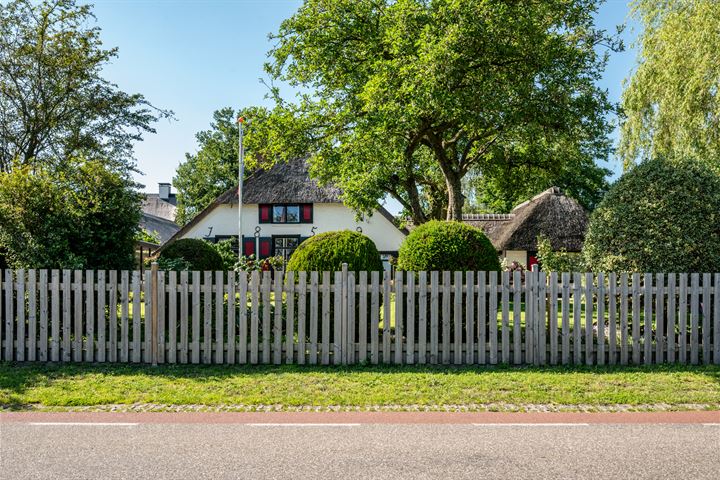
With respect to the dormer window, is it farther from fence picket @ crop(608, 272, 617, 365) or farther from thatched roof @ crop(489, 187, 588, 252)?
fence picket @ crop(608, 272, 617, 365)

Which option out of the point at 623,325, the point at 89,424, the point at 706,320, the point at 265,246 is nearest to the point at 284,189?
the point at 265,246

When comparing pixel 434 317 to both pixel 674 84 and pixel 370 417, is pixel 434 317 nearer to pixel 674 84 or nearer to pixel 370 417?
pixel 370 417

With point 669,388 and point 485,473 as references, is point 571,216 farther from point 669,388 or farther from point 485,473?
point 485,473

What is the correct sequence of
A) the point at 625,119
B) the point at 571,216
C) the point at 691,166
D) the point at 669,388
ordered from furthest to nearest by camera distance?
the point at 571,216
the point at 625,119
the point at 691,166
the point at 669,388

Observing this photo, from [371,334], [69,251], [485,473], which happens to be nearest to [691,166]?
[371,334]

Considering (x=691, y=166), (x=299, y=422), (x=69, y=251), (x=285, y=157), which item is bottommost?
(x=299, y=422)

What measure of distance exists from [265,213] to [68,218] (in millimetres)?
20199

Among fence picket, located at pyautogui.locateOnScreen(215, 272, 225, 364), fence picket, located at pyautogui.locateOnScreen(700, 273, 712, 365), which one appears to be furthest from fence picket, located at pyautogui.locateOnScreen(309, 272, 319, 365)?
fence picket, located at pyautogui.locateOnScreen(700, 273, 712, 365)

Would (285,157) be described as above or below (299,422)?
above

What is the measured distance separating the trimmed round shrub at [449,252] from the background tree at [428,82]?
6.18m

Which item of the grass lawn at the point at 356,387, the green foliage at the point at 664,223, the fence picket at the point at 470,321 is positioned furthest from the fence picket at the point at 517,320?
the green foliage at the point at 664,223

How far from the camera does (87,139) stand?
68.8 feet

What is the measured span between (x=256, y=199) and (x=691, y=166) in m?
23.1

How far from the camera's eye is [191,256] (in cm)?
1184
